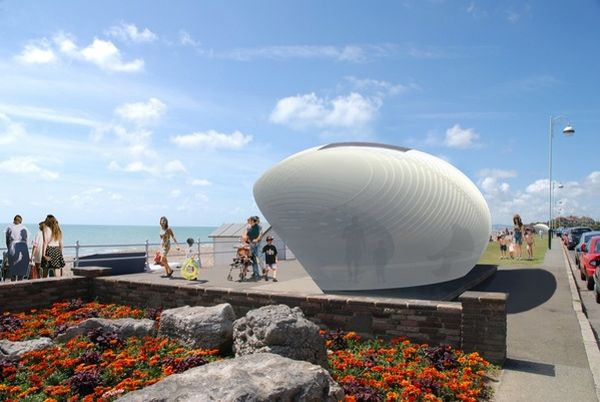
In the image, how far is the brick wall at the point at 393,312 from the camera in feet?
19.2

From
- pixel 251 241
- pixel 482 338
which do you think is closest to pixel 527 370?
pixel 482 338

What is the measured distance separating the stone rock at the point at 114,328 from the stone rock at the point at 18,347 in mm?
409

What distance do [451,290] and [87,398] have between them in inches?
351

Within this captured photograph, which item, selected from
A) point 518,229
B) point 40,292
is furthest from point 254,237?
point 518,229

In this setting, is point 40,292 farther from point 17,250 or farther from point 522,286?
point 522,286

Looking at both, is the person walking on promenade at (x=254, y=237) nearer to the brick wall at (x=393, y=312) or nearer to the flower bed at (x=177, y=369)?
the brick wall at (x=393, y=312)

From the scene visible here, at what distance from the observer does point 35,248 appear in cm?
1205

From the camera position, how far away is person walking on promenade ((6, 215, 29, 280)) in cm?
1184

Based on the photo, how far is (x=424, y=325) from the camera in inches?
241

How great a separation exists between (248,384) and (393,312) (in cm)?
365

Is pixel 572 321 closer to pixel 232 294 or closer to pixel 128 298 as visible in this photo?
pixel 232 294

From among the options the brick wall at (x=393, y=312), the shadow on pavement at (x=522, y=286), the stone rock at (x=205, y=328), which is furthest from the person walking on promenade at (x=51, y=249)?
the shadow on pavement at (x=522, y=286)

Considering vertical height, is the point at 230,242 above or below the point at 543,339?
above

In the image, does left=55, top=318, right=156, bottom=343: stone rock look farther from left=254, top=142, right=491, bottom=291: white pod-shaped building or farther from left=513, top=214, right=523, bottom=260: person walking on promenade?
left=513, top=214, right=523, bottom=260: person walking on promenade
